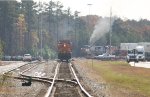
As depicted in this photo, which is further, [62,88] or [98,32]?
[98,32]

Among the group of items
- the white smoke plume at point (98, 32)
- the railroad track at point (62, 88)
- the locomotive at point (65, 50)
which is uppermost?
the white smoke plume at point (98, 32)

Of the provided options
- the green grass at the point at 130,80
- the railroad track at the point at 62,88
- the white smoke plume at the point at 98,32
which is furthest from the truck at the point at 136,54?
the railroad track at the point at 62,88

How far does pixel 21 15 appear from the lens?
498 feet

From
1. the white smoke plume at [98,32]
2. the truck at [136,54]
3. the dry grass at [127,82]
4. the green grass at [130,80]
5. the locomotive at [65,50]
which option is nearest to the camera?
the dry grass at [127,82]

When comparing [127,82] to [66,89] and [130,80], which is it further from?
[66,89]

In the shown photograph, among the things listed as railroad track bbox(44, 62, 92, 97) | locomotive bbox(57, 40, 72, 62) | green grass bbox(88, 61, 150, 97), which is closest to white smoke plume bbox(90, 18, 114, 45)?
locomotive bbox(57, 40, 72, 62)

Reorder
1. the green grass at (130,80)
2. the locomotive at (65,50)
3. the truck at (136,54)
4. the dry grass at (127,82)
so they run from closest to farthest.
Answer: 1. the dry grass at (127,82)
2. the green grass at (130,80)
3. the locomotive at (65,50)
4. the truck at (136,54)

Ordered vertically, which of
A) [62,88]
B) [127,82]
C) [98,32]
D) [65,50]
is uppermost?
[98,32]

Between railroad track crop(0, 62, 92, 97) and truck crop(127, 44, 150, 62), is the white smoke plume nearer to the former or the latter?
truck crop(127, 44, 150, 62)

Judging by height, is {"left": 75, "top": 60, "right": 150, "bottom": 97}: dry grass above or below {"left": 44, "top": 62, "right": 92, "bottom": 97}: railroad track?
below

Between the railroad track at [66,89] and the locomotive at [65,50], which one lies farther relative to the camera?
the locomotive at [65,50]

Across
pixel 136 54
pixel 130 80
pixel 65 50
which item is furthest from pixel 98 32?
pixel 130 80

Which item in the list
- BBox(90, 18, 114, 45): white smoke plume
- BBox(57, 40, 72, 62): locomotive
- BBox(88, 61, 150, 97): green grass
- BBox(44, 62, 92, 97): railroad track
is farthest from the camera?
BBox(90, 18, 114, 45): white smoke plume

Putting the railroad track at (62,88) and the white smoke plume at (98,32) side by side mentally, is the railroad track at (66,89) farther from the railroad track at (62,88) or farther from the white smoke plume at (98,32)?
the white smoke plume at (98,32)
